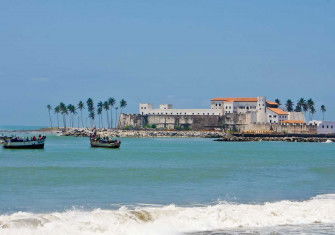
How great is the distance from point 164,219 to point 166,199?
608cm

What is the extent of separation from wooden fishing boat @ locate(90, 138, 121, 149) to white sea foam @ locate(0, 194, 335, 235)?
54256mm

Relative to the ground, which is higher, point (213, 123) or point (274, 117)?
point (274, 117)

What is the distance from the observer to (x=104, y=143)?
259 ft

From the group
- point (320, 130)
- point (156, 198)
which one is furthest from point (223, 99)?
point (156, 198)

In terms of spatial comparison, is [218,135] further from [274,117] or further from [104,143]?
[104,143]

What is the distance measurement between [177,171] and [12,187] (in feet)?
46.1

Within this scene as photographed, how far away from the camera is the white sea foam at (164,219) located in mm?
18750

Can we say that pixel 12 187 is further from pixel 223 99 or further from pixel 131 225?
pixel 223 99

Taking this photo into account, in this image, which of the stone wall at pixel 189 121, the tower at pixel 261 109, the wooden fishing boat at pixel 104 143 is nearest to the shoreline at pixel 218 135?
the stone wall at pixel 189 121

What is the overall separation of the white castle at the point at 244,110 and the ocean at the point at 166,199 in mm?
87393

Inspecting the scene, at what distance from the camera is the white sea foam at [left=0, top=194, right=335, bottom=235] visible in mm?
18750

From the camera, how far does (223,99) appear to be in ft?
468

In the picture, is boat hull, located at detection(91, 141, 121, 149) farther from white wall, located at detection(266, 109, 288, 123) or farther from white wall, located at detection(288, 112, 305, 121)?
Answer: white wall, located at detection(288, 112, 305, 121)

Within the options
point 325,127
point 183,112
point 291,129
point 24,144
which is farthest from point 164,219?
point 183,112
